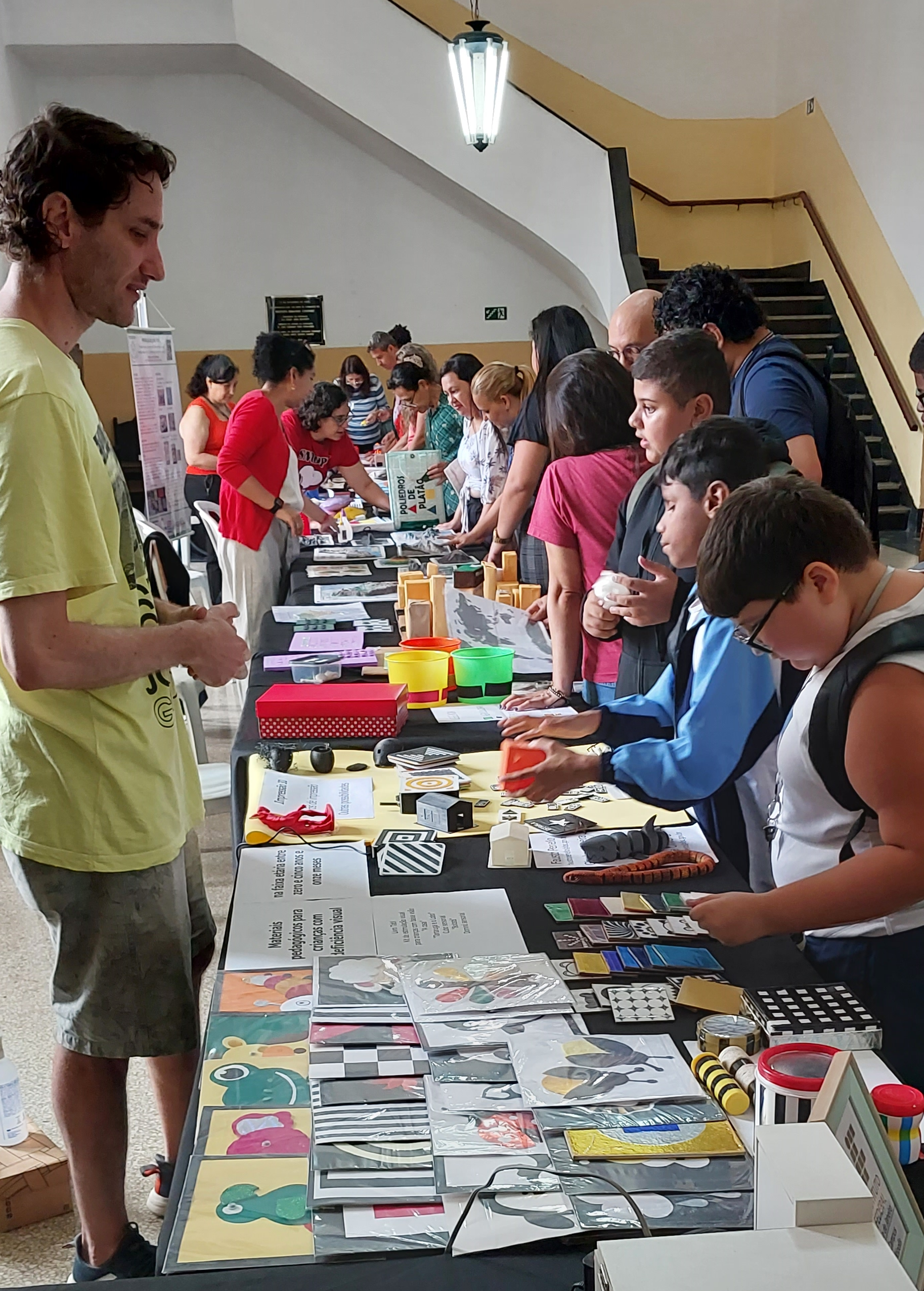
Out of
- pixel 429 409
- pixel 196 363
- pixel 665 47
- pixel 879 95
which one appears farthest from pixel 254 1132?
pixel 665 47

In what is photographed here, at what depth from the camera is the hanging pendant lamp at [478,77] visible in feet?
21.8

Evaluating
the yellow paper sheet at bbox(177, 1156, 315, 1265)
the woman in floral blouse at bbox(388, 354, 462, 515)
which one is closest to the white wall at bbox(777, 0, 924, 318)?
the woman in floral blouse at bbox(388, 354, 462, 515)

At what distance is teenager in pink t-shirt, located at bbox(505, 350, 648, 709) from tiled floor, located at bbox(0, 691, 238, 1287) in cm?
114

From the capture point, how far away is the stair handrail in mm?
Result: 8102

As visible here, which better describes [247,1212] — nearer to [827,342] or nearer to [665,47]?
[827,342]

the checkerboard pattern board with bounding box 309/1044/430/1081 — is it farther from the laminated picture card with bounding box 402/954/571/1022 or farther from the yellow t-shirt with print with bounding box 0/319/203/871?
the yellow t-shirt with print with bounding box 0/319/203/871

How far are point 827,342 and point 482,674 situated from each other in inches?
297

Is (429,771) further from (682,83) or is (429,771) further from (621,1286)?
(682,83)

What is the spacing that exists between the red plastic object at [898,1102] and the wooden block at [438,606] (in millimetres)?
2210

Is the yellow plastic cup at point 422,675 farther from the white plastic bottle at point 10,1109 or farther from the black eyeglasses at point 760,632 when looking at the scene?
the black eyeglasses at point 760,632

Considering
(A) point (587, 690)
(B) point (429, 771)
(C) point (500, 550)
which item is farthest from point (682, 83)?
(B) point (429, 771)

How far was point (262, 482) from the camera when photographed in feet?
15.8

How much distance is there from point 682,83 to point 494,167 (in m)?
2.19

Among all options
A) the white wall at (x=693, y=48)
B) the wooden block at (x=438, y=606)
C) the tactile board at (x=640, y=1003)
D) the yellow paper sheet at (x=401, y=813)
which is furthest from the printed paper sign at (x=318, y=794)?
the white wall at (x=693, y=48)
